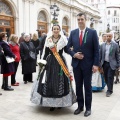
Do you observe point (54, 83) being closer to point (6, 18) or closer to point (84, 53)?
point (84, 53)

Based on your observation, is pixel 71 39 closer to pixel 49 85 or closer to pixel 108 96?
pixel 49 85

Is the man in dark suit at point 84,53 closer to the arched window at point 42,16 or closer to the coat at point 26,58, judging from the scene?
the coat at point 26,58

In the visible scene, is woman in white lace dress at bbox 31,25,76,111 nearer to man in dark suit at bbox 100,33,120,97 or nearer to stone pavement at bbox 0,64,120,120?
stone pavement at bbox 0,64,120,120

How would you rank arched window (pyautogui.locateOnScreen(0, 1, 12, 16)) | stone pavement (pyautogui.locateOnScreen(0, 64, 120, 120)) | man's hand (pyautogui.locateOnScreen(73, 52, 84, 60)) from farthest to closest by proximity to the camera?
arched window (pyautogui.locateOnScreen(0, 1, 12, 16)) → stone pavement (pyautogui.locateOnScreen(0, 64, 120, 120)) → man's hand (pyautogui.locateOnScreen(73, 52, 84, 60))

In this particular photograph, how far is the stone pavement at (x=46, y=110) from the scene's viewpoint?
13.5ft

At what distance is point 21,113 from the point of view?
4.34 metres

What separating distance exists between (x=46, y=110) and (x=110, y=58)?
219 cm

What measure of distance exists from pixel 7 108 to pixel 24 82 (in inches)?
103

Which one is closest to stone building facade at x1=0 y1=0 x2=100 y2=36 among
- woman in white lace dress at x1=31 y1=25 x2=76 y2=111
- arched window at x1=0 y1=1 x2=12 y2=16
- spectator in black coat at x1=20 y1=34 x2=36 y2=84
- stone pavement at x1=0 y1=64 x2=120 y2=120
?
arched window at x1=0 y1=1 x2=12 y2=16

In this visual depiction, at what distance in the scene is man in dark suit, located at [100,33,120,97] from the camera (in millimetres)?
5703

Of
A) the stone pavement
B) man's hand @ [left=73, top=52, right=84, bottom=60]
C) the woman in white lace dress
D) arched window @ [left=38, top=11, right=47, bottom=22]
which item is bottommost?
the stone pavement

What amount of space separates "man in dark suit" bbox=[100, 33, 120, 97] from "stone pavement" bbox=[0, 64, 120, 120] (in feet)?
1.39

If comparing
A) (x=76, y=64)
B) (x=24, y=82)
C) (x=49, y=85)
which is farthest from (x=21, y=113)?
(x=24, y=82)

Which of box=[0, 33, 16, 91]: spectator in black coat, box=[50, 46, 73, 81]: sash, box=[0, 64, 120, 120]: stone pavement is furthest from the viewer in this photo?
box=[0, 33, 16, 91]: spectator in black coat
